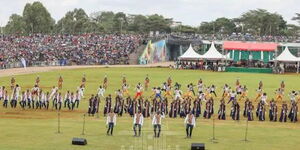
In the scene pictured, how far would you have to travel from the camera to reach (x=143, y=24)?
15425 centimetres

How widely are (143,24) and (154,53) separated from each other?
50.9m

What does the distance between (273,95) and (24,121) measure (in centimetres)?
2611

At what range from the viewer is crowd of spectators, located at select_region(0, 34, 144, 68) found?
90.6m

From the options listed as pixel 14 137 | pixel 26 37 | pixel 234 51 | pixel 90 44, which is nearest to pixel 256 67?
pixel 234 51

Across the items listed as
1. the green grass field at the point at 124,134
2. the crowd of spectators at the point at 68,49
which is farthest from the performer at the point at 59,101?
the crowd of spectators at the point at 68,49

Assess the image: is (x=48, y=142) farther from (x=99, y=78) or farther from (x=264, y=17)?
(x=264, y=17)

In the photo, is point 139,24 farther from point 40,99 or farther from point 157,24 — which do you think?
point 40,99

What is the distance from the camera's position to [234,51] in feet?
304

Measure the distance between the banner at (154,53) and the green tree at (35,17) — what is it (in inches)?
1345

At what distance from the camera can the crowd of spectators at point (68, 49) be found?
90625mm

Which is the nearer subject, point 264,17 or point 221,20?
point 264,17

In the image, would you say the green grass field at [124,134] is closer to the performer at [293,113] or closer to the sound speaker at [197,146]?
the sound speaker at [197,146]

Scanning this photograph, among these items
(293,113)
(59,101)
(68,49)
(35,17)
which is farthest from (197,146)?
(35,17)

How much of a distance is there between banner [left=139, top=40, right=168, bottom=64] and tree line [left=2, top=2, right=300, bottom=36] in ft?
114
